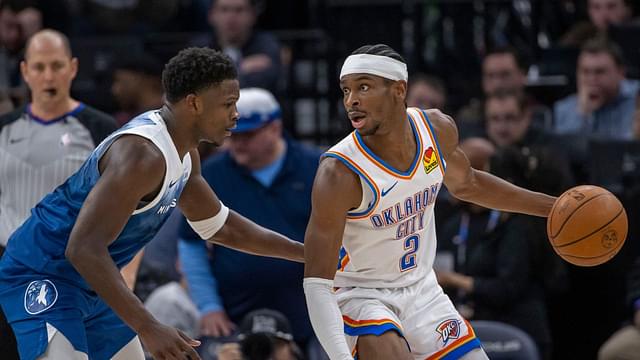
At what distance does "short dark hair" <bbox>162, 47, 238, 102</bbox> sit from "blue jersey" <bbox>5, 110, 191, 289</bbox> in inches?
5.6

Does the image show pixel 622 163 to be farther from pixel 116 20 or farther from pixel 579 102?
pixel 116 20

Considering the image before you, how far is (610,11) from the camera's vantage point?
954 centimetres

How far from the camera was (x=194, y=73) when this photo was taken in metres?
4.78

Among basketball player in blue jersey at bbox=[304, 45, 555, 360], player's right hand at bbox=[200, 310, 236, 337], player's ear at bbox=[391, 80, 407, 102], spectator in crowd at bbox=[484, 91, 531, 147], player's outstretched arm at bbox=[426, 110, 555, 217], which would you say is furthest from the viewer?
spectator in crowd at bbox=[484, 91, 531, 147]

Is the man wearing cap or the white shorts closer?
the white shorts

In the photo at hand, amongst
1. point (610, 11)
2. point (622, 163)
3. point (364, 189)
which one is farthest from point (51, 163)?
point (610, 11)

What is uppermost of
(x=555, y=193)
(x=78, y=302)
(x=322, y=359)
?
(x=78, y=302)

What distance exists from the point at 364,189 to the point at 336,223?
0.22m

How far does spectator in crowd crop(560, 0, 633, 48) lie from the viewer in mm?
9516

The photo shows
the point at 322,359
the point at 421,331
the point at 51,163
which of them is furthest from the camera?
the point at 322,359

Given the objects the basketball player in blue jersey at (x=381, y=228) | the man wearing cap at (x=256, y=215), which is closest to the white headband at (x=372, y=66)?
the basketball player in blue jersey at (x=381, y=228)

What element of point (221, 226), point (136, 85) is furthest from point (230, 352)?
point (136, 85)

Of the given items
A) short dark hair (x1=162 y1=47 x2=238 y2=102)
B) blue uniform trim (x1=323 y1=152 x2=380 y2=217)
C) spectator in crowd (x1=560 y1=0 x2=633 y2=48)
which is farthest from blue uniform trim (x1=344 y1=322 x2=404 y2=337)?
spectator in crowd (x1=560 y1=0 x2=633 y2=48)

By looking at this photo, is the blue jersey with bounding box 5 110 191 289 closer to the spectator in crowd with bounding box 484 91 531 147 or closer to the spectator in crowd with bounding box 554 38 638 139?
the spectator in crowd with bounding box 484 91 531 147
